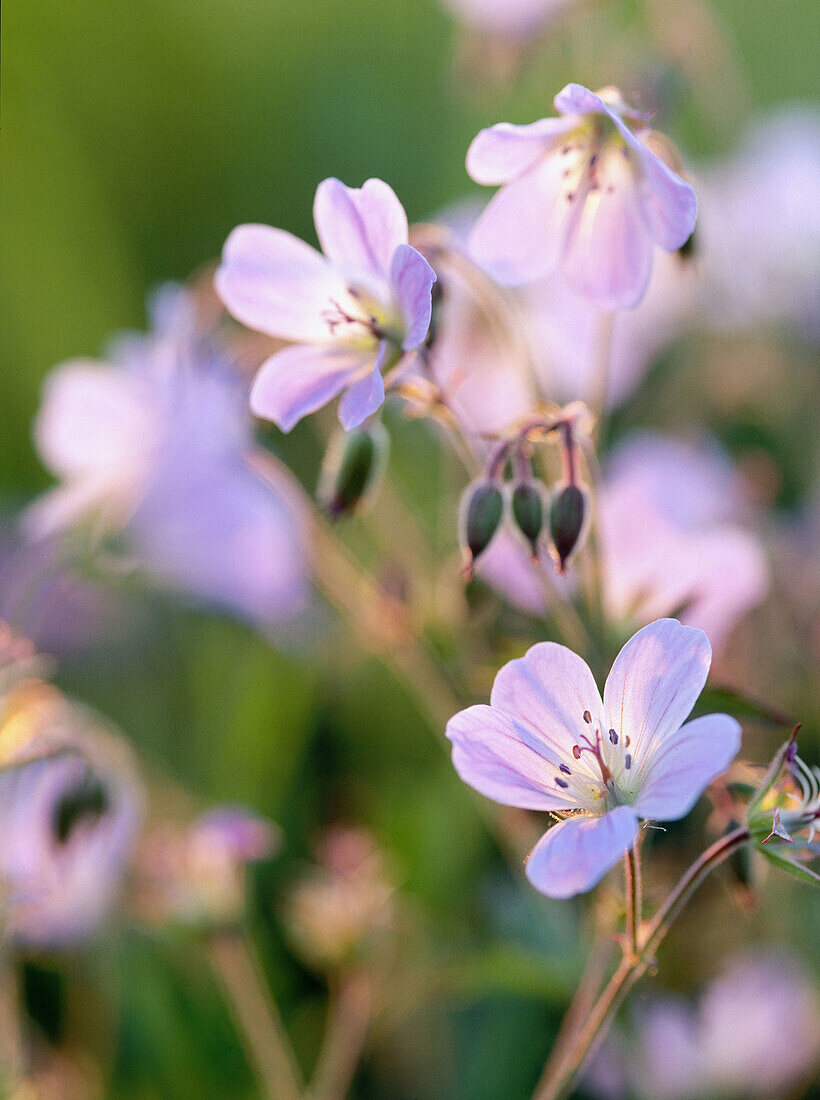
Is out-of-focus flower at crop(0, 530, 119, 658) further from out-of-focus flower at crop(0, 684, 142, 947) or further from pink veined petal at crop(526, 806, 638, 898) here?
pink veined petal at crop(526, 806, 638, 898)

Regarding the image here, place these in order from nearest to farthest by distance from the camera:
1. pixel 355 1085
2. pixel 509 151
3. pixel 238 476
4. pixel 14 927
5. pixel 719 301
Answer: pixel 509 151 < pixel 14 927 < pixel 355 1085 < pixel 238 476 < pixel 719 301

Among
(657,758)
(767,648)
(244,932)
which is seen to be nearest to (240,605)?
(244,932)

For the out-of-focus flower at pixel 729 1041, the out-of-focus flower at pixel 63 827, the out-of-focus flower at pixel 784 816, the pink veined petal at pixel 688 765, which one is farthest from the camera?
the out-of-focus flower at pixel 729 1041

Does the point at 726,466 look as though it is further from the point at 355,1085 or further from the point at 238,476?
the point at 355,1085

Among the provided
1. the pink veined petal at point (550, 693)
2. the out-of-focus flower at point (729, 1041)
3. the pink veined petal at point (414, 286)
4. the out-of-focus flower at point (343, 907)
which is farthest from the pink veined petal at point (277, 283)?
the out-of-focus flower at point (729, 1041)

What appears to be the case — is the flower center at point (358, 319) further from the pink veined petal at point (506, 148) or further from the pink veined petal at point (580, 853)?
the pink veined petal at point (580, 853)

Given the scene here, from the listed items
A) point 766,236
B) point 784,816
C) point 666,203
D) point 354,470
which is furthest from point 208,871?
point 766,236
